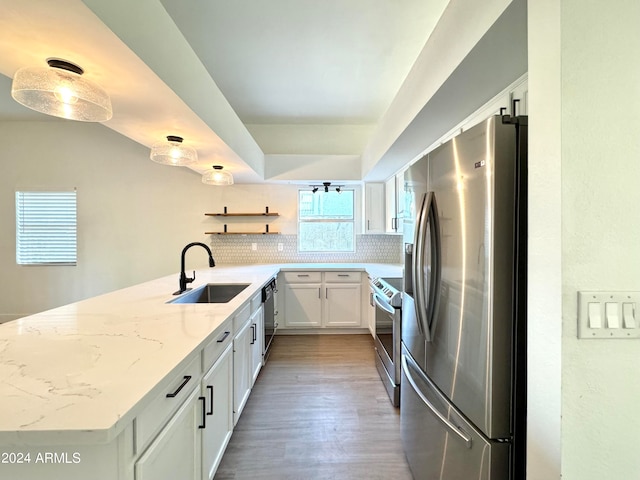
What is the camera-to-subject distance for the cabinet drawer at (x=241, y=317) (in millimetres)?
1749

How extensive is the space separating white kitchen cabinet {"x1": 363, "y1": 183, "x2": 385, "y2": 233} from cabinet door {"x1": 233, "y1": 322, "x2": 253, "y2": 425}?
2407 mm

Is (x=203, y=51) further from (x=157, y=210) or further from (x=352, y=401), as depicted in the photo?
(x=352, y=401)

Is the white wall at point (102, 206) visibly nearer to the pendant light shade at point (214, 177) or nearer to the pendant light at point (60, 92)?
the pendant light shade at point (214, 177)

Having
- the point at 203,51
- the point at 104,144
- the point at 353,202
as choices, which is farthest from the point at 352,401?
the point at 104,144

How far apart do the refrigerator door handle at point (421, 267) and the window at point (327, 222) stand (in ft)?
9.51

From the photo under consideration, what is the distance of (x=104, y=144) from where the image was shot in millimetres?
3855

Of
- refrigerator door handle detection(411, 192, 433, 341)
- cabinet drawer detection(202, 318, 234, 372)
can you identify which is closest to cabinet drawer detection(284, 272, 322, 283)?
cabinet drawer detection(202, 318, 234, 372)

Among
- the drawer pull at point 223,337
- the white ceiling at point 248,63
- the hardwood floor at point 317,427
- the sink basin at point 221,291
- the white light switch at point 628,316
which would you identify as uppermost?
the white ceiling at point 248,63

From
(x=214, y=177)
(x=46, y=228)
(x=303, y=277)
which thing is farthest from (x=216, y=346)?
(x=46, y=228)

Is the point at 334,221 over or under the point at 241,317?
over

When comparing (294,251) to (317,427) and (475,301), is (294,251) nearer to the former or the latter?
(317,427)

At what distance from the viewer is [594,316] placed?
71cm

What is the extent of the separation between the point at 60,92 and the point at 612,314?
215 cm

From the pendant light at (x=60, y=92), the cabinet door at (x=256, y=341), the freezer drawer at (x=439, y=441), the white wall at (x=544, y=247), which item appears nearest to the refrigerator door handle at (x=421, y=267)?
the freezer drawer at (x=439, y=441)
